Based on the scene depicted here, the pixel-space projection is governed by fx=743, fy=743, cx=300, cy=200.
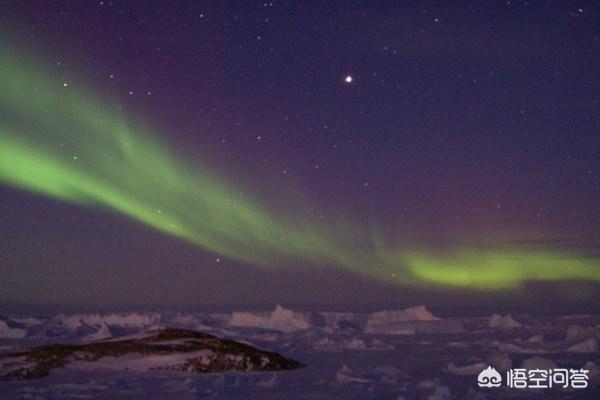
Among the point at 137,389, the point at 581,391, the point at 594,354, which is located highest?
the point at 594,354

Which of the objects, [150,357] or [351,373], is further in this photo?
[150,357]

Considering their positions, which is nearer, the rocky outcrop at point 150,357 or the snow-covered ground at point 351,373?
the snow-covered ground at point 351,373

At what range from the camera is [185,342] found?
1246 inches

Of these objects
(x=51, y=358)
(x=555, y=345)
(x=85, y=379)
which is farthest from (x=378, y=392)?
(x=555, y=345)

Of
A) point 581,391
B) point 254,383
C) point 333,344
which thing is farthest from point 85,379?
point 333,344

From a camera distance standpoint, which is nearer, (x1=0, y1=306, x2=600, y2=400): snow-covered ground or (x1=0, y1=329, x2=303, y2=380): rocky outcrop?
(x1=0, y1=306, x2=600, y2=400): snow-covered ground

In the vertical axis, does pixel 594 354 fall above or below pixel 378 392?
above

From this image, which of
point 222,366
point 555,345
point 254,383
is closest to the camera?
point 254,383

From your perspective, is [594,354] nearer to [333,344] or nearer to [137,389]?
[333,344]

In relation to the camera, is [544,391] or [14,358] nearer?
[544,391]

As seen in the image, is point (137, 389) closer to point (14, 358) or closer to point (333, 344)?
point (14, 358)

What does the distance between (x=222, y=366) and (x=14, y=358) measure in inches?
298

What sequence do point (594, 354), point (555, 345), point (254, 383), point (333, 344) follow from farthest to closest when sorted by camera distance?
point (333, 344) → point (555, 345) → point (594, 354) → point (254, 383)

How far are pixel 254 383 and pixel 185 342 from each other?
35.2 feet
